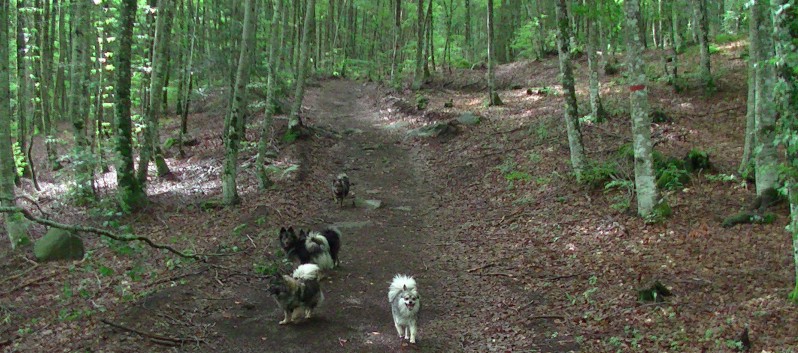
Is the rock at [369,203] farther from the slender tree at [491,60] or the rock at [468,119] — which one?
the slender tree at [491,60]

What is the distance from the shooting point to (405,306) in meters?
7.59

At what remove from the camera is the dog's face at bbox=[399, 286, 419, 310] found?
7.51m

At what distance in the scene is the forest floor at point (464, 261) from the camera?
24.0ft

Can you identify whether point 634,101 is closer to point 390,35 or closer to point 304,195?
point 304,195

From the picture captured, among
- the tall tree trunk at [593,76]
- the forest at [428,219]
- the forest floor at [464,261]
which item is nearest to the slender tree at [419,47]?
the forest at [428,219]

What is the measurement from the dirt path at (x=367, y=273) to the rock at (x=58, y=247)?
3637 mm

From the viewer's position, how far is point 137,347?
676 centimetres

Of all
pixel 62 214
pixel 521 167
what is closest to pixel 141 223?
pixel 62 214

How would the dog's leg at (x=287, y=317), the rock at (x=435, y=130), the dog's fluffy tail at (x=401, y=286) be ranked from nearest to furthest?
the dog's fluffy tail at (x=401, y=286), the dog's leg at (x=287, y=317), the rock at (x=435, y=130)

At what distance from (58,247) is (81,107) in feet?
20.1

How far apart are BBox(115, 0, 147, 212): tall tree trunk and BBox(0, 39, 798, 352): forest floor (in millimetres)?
560

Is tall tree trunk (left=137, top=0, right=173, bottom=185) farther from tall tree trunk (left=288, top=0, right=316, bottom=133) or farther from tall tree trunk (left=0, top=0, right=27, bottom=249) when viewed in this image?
tall tree trunk (left=288, top=0, right=316, bottom=133)

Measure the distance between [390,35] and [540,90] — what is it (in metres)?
35.8

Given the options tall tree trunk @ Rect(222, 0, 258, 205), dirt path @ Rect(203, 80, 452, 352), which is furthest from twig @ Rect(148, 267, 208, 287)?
tall tree trunk @ Rect(222, 0, 258, 205)
